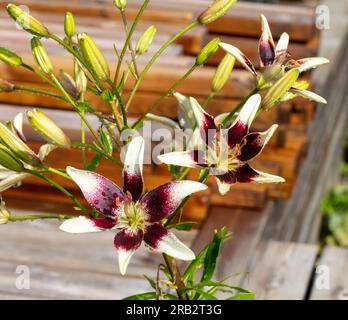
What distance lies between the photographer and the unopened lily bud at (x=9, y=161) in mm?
1370

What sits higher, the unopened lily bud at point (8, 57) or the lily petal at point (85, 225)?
the unopened lily bud at point (8, 57)

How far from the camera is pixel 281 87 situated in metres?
1.36

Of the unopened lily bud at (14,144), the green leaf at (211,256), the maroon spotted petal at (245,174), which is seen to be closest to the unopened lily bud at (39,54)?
the unopened lily bud at (14,144)

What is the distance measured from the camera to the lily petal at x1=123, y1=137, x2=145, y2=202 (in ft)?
4.38

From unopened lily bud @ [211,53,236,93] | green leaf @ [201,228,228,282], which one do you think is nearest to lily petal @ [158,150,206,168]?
unopened lily bud @ [211,53,236,93]

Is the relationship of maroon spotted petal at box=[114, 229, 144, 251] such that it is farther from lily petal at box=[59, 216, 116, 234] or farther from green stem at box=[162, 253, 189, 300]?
green stem at box=[162, 253, 189, 300]

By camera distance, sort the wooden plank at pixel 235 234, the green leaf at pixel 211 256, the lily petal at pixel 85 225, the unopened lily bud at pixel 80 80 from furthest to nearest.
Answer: the wooden plank at pixel 235 234, the green leaf at pixel 211 256, the unopened lily bud at pixel 80 80, the lily petal at pixel 85 225

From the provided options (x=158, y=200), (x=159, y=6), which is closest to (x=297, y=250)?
(x=159, y=6)

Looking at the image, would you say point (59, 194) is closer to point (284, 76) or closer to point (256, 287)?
point (256, 287)

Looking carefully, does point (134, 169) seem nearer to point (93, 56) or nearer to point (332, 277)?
point (93, 56)

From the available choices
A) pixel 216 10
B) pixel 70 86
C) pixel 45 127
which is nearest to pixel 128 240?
pixel 45 127

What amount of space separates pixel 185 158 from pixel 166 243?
0.14 metres

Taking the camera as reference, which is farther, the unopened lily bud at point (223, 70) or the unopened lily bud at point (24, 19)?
the unopened lily bud at point (223, 70)

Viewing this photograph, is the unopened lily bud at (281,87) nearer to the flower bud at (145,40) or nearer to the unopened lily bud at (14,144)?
the flower bud at (145,40)
